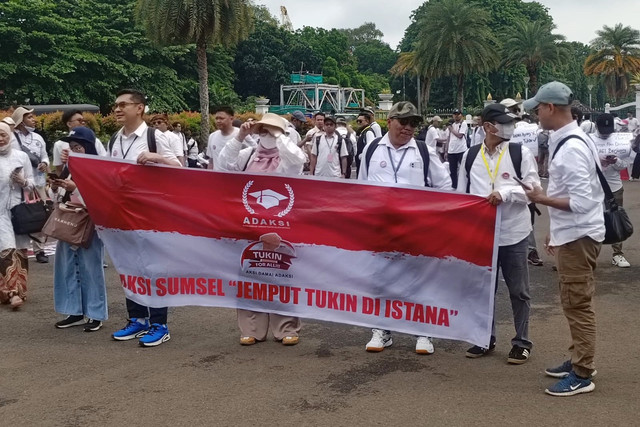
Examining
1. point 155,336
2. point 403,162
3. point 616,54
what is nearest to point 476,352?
point 403,162

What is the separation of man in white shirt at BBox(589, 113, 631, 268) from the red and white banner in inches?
152

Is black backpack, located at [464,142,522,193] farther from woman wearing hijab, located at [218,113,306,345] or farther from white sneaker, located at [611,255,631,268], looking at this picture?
white sneaker, located at [611,255,631,268]

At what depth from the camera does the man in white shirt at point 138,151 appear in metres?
6.20

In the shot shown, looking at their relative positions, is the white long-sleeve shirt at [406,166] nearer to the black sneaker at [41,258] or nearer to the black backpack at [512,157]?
the black backpack at [512,157]

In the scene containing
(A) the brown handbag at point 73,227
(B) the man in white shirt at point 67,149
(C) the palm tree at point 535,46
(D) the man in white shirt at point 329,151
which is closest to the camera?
(A) the brown handbag at point 73,227

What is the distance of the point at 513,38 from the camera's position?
57344 millimetres

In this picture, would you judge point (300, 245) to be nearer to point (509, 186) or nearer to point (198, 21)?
point (509, 186)

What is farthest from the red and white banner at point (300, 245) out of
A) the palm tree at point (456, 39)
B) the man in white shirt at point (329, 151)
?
the palm tree at point (456, 39)

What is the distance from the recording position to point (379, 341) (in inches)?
233

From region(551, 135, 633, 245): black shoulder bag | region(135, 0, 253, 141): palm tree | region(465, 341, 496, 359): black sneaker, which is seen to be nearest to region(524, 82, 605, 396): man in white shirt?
region(551, 135, 633, 245): black shoulder bag

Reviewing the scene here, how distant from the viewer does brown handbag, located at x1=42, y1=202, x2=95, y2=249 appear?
6449 mm

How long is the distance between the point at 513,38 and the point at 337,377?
5574cm

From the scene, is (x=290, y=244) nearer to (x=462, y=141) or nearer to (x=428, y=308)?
(x=428, y=308)

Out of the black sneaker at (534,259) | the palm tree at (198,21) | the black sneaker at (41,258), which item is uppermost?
the palm tree at (198,21)
